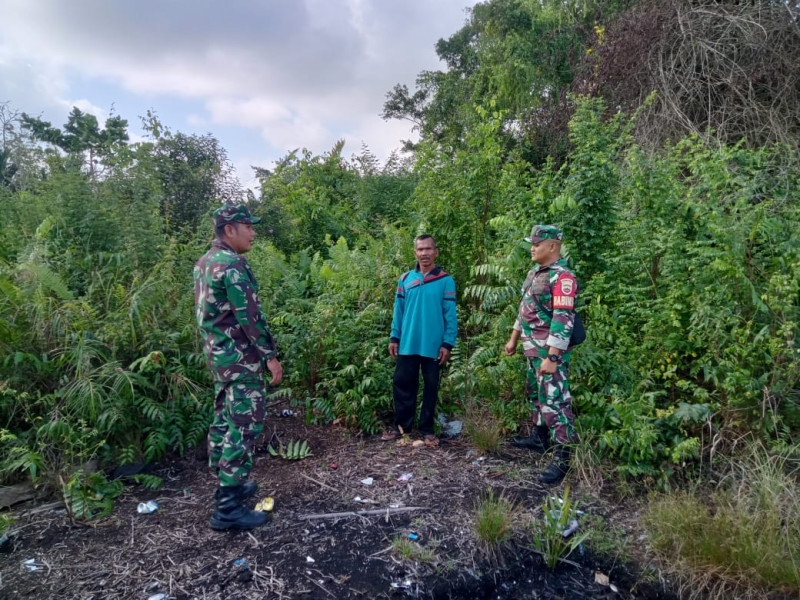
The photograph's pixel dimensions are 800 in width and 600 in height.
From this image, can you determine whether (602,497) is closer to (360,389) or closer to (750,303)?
(750,303)

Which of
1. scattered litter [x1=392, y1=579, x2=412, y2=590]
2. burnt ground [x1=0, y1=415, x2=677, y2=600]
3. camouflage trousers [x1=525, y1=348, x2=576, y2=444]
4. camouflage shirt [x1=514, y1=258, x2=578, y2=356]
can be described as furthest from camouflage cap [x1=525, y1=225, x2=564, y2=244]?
scattered litter [x1=392, y1=579, x2=412, y2=590]

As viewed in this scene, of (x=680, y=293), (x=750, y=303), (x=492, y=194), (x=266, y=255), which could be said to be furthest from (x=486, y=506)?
(x=266, y=255)

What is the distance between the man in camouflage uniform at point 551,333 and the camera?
13.0 ft

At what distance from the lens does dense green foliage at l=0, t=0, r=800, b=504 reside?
392cm

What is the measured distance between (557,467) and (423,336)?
161 cm

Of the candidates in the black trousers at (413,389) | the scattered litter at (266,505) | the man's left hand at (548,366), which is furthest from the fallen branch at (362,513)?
the man's left hand at (548,366)

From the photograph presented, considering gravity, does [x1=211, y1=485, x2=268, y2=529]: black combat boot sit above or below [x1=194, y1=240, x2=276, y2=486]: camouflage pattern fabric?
below

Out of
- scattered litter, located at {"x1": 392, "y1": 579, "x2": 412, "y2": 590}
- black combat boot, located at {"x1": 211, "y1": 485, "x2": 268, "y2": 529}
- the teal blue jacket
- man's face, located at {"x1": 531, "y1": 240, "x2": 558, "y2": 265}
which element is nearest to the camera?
scattered litter, located at {"x1": 392, "y1": 579, "x2": 412, "y2": 590}

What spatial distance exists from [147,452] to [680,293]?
4702 millimetres

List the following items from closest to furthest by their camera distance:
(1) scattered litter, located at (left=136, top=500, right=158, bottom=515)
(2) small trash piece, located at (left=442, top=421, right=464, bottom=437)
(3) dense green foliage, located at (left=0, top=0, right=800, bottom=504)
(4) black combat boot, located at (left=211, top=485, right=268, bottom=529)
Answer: (4) black combat boot, located at (left=211, top=485, right=268, bottom=529), (1) scattered litter, located at (left=136, top=500, right=158, bottom=515), (3) dense green foliage, located at (left=0, top=0, right=800, bottom=504), (2) small trash piece, located at (left=442, top=421, right=464, bottom=437)

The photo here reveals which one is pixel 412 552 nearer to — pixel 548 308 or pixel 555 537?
pixel 555 537

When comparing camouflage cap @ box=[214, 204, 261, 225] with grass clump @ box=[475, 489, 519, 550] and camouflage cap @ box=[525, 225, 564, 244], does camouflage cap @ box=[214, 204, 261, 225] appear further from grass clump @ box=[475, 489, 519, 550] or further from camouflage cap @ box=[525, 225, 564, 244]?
grass clump @ box=[475, 489, 519, 550]

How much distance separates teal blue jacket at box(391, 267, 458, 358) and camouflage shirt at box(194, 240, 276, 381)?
1.56 meters

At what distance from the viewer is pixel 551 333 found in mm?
3973
